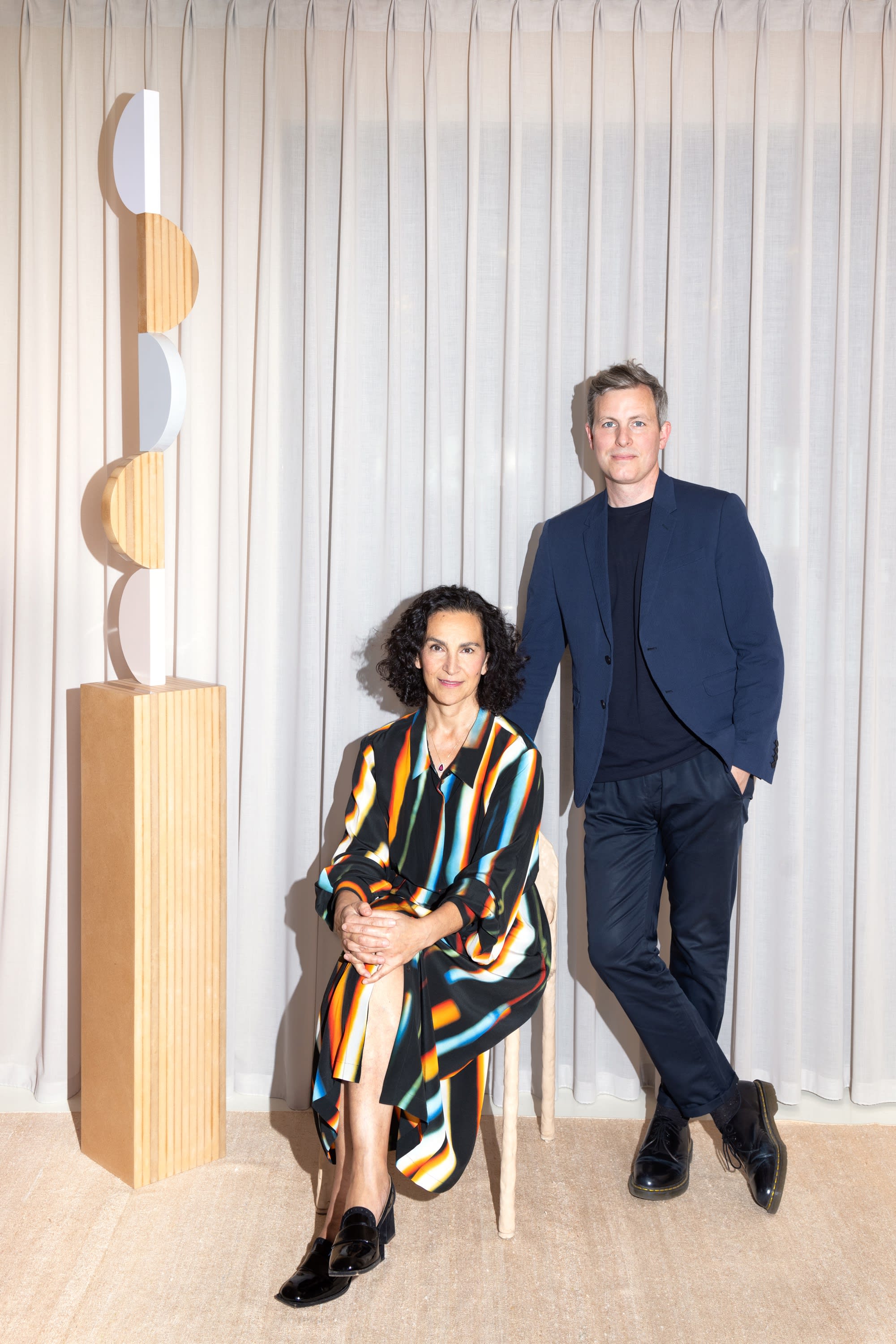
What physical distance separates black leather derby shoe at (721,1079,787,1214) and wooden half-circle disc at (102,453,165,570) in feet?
5.64

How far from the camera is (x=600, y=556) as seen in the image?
7.21ft

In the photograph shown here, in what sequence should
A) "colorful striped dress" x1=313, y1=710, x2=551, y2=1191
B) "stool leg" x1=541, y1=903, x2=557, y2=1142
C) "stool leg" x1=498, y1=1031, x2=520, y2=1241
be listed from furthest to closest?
"stool leg" x1=541, y1=903, x2=557, y2=1142 < "stool leg" x1=498, y1=1031, x2=520, y2=1241 < "colorful striped dress" x1=313, y1=710, x2=551, y2=1191

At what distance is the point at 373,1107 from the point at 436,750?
679 millimetres

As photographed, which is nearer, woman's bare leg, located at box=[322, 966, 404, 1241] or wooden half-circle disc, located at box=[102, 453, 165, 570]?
woman's bare leg, located at box=[322, 966, 404, 1241]

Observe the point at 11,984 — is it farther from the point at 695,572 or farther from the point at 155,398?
the point at 695,572

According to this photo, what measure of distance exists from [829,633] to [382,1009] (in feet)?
4.56

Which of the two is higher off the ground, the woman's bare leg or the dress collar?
the dress collar

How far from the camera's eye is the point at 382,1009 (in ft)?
6.07

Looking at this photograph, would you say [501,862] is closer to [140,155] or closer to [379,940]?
[379,940]

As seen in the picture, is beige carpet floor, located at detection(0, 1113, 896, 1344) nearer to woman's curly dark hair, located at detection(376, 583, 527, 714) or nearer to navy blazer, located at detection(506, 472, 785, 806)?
navy blazer, located at detection(506, 472, 785, 806)

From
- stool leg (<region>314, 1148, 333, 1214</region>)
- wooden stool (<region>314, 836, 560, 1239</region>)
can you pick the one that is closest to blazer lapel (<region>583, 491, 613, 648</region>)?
wooden stool (<region>314, 836, 560, 1239</region>)

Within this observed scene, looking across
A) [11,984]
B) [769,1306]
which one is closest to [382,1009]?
[769,1306]

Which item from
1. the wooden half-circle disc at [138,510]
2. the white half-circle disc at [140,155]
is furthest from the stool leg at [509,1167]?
the white half-circle disc at [140,155]

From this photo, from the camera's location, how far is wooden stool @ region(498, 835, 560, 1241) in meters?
2.00
